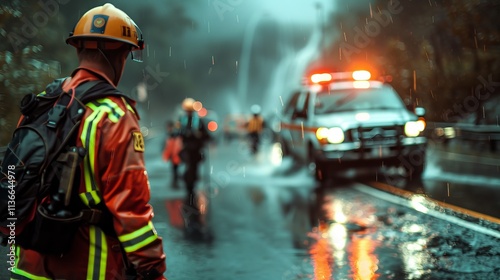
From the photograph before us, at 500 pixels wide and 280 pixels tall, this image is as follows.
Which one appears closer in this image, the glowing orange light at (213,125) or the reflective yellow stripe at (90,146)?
the reflective yellow stripe at (90,146)

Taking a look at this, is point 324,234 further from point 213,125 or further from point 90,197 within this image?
point 213,125

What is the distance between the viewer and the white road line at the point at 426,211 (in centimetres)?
830

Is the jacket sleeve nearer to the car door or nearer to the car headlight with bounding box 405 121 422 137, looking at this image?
the car headlight with bounding box 405 121 422 137

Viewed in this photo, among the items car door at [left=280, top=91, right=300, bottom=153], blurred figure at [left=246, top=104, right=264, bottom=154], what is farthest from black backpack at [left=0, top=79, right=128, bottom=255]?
blurred figure at [left=246, top=104, right=264, bottom=154]

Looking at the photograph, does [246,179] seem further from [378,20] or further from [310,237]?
[378,20]

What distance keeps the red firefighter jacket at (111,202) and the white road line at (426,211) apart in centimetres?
603

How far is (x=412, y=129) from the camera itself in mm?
13742

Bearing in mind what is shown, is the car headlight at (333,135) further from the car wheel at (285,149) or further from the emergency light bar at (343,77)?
the car wheel at (285,149)

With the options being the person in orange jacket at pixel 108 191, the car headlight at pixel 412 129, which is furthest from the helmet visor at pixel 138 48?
the car headlight at pixel 412 129

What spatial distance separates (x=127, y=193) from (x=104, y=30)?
71cm

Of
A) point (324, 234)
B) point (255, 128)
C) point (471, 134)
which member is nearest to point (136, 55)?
point (324, 234)

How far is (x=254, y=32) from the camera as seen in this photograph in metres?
98.4

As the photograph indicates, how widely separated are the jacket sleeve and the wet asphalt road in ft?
12.3

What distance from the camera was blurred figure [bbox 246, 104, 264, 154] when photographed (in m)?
25.8
